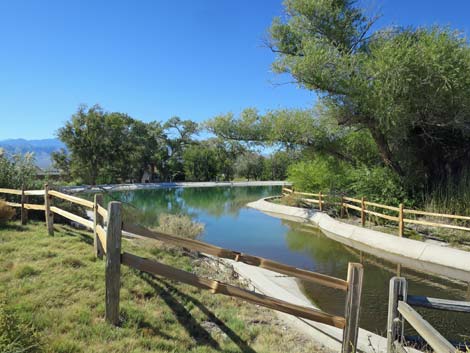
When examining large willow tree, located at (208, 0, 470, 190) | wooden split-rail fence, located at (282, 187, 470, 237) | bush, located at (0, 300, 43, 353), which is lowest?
wooden split-rail fence, located at (282, 187, 470, 237)

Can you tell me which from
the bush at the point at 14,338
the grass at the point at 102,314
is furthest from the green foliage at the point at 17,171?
the bush at the point at 14,338

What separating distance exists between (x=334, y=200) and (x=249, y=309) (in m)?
12.1

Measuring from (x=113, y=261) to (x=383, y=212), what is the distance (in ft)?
36.0

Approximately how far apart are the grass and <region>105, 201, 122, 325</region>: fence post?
136 mm

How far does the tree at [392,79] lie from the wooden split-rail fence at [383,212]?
202cm

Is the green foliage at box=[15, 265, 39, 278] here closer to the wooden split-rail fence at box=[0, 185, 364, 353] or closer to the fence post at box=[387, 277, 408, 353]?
the wooden split-rail fence at box=[0, 185, 364, 353]

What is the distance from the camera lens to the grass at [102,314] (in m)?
2.89

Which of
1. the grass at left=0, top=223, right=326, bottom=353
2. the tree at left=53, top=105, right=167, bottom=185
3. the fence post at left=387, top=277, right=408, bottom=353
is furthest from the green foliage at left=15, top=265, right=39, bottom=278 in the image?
the tree at left=53, top=105, right=167, bottom=185

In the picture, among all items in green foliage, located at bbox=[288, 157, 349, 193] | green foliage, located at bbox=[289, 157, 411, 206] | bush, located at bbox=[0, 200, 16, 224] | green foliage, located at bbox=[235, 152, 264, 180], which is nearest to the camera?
bush, located at bbox=[0, 200, 16, 224]

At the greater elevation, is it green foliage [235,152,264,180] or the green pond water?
green foliage [235,152,264,180]

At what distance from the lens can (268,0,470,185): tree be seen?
10633 mm

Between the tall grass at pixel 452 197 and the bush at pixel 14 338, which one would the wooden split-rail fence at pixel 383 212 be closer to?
the tall grass at pixel 452 197

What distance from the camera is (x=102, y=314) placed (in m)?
3.47

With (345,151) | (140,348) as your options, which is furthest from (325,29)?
(140,348)
